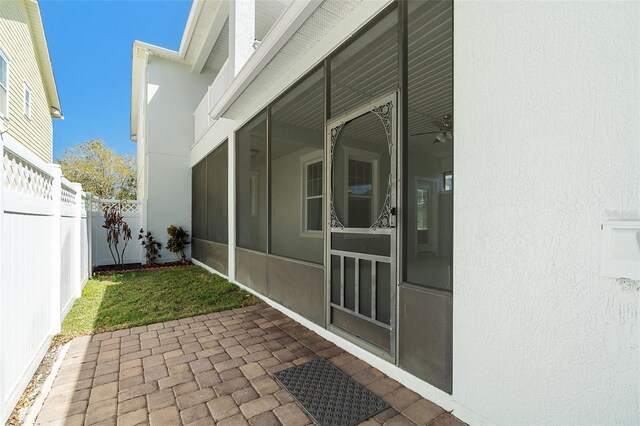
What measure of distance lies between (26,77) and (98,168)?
16014mm

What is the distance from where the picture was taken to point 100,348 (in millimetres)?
2965

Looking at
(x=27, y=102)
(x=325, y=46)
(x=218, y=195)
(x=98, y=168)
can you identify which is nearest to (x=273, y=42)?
(x=325, y=46)

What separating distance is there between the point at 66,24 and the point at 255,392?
38394 mm

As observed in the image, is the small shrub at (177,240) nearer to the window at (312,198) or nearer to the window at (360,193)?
the window at (312,198)

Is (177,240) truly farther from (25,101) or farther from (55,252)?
(25,101)

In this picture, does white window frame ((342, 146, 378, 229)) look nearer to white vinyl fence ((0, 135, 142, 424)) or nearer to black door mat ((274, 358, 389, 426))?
black door mat ((274, 358, 389, 426))

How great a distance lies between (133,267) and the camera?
8.07 meters

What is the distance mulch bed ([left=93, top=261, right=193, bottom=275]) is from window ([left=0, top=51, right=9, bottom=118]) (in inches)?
162

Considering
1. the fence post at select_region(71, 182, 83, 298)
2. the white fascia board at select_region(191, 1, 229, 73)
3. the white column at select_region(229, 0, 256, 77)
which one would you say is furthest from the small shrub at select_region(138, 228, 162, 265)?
the white column at select_region(229, 0, 256, 77)

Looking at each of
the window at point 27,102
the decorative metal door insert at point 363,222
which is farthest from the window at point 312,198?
the window at point 27,102

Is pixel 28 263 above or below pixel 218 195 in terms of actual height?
below

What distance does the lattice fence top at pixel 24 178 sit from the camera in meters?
1.96
